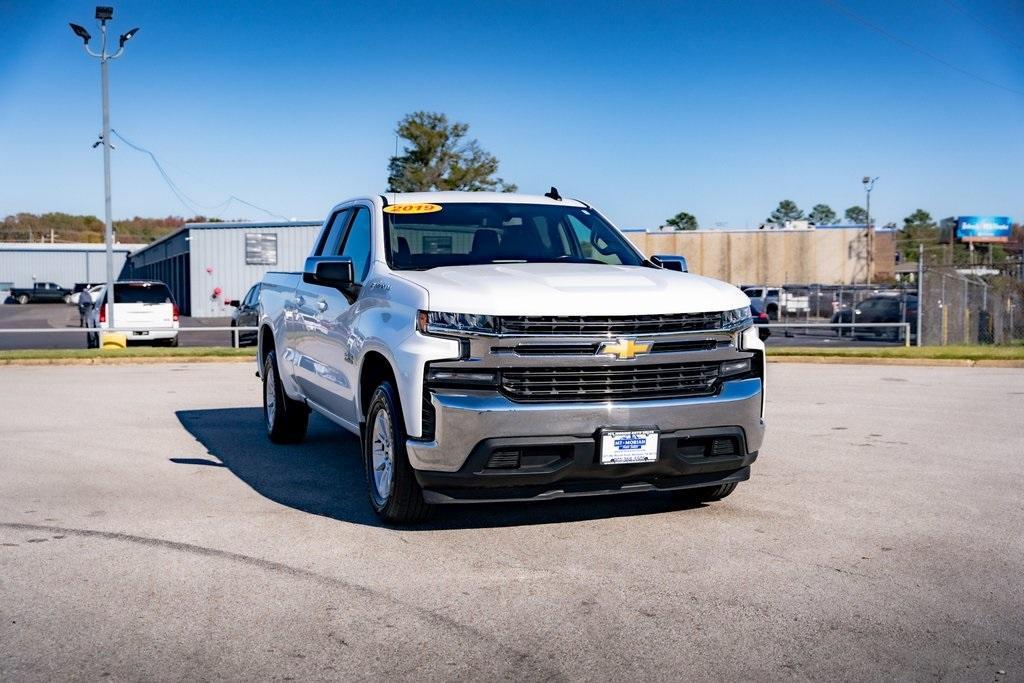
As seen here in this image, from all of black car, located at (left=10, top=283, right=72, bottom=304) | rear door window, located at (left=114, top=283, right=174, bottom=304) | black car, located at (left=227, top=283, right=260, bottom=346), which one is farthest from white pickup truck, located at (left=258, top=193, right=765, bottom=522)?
black car, located at (left=10, top=283, right=72, bottom=304)

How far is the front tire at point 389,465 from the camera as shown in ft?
19.8

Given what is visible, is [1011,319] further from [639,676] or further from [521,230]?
[639,676]

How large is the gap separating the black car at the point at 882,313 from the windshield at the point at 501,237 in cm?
2569

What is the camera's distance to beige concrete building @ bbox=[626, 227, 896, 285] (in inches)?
3250

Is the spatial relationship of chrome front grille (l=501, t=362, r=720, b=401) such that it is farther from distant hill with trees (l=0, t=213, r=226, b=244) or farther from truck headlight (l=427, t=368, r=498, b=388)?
distant hill with trees (l=0, t=213, r=226, b=244)

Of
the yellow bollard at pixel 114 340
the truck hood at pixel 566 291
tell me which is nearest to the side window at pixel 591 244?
the truck hood at pixel 566 291

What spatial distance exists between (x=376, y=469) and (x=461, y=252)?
162 cm

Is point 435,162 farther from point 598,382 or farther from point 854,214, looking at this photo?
point 854,214

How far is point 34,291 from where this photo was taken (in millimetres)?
83875

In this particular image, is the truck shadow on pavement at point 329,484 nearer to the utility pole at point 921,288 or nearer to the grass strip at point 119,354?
the grass strip at point 119,354

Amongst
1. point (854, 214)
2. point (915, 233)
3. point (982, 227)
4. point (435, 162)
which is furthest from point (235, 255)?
point (854, 214)

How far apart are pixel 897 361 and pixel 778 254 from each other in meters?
65.1

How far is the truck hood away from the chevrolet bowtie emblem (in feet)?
0.53

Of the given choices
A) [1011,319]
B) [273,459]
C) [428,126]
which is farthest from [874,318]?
[428,126]
